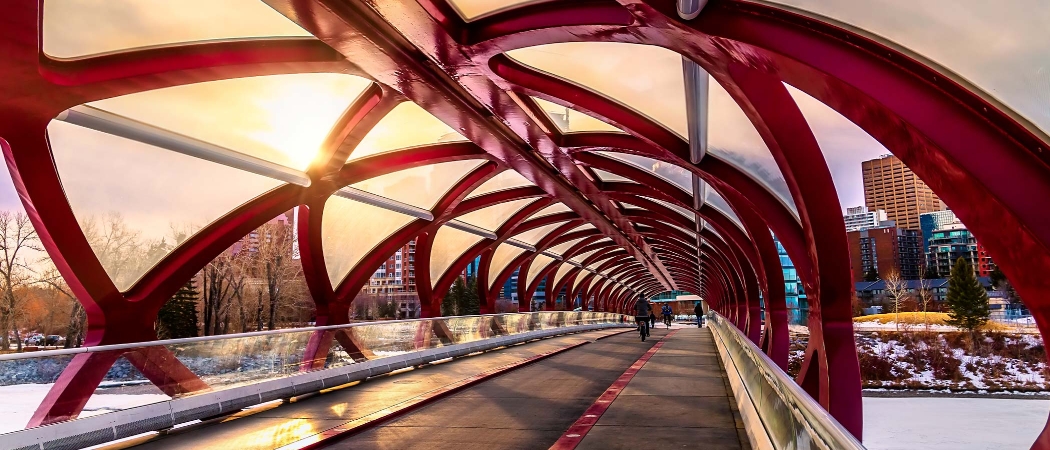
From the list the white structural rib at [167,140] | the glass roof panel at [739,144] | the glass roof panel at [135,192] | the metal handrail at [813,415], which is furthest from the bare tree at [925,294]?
the metal handrail at [813,415]

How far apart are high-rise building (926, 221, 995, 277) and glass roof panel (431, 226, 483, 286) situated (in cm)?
9464

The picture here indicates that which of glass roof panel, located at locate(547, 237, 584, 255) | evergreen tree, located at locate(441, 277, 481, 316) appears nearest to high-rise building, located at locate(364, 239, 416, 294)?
evergreen tree, located at locate(441, 277, 481, 316)

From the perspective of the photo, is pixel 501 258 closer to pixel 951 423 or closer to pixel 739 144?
pixel 739 144

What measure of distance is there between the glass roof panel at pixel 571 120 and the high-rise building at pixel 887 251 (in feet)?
348

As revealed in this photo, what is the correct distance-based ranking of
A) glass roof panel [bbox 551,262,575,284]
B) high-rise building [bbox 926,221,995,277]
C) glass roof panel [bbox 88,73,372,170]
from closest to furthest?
glass roof panel [bbox 88,73,372,170]
glass roof panel [bbox 551,262,575,284]
high-rise building [bbox 926,221,995,277]

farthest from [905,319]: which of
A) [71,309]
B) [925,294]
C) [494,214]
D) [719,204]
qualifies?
[71,309]

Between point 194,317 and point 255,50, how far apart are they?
42.1 meters

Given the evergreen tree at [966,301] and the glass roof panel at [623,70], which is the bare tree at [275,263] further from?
the evergreen tree at [966,301]

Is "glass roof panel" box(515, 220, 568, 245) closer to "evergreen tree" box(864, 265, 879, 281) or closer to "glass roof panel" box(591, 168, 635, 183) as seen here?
"glass roof panel" box(591, 168, 635, 183)

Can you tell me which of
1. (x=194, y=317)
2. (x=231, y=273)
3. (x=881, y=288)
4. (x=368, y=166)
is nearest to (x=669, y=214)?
(x=368, y=166)

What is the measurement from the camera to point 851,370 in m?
9.10

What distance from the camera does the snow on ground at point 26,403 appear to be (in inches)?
236

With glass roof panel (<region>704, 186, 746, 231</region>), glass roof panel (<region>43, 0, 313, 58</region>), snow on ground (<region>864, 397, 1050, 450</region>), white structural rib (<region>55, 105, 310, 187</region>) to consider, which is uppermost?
glass roof panel (<region>43, 0, 313, 58</region>)

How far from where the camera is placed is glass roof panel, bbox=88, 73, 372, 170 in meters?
10.9
